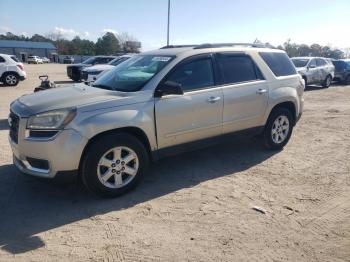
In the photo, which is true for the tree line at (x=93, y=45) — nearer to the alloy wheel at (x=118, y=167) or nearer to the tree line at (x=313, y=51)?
the tree line at (x=313, y=51)

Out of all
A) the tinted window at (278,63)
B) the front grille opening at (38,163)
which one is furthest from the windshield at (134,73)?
the tinted window at (278,63)

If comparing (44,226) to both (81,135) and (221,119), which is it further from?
(221,119)

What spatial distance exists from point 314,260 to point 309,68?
611 inches

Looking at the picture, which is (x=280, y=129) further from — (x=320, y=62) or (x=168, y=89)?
(x=320, y=62)

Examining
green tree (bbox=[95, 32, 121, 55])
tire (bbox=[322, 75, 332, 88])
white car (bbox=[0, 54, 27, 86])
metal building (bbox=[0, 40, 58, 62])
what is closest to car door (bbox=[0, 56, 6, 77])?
white car (bbox=[0, 54, 27, 86])

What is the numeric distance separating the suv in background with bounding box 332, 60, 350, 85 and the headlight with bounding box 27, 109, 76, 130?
2130cm

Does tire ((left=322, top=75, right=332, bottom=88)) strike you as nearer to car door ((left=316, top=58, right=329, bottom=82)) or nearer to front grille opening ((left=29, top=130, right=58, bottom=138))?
car door ((left=316, top=58, right=329, bottom=82))

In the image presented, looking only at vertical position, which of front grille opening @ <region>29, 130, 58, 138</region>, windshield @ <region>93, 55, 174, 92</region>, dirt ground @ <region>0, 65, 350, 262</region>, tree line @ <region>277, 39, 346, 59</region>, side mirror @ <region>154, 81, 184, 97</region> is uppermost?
tree line @ <region>277, 39, 346, 59</region>

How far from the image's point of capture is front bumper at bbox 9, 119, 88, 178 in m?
3.84

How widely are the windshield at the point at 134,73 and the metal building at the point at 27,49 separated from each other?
86.4 meters

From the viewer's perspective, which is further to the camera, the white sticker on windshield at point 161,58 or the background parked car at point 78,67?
the background parked car at point 78,67

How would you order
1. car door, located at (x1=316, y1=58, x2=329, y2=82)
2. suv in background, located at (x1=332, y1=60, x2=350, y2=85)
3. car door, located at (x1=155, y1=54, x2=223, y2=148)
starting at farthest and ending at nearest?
suv in background, located at (x1=332, y1=60, x2=350, y2=85)
car door, located at (x1=316, y1=58, x2=329, y2=82)
car door, located at (x1=155, y1=54, x2=223, y2=148)

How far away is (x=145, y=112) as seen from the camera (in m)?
4.34

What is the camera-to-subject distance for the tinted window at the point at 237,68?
5.27m
